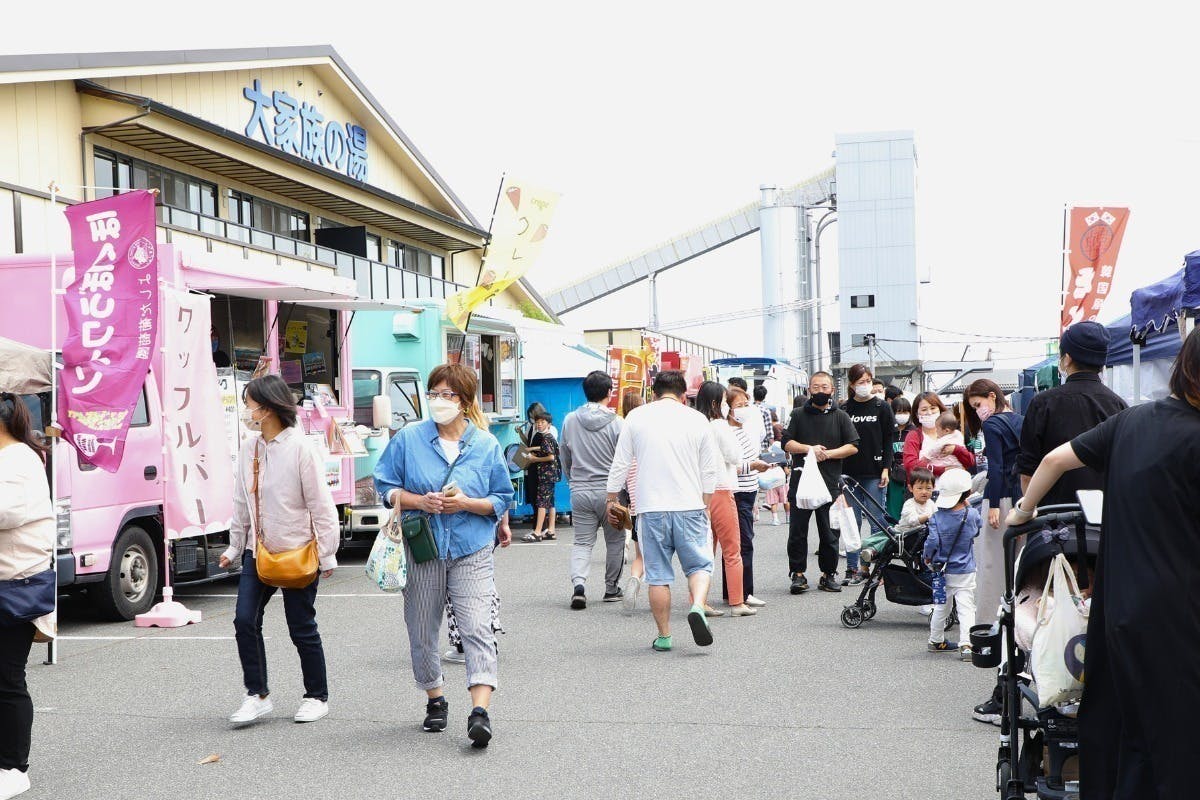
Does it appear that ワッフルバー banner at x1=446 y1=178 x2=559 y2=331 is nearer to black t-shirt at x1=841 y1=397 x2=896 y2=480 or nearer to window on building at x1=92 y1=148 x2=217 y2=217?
window on building at x1=92 y1=148 x2=217 y2=217

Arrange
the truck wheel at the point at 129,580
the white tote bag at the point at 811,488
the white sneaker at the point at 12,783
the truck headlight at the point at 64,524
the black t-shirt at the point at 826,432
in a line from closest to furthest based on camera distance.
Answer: the white sneaker at the point at 12,783
the truck headlight at the point at 64,524
the truck wheel at the point at 129,580
the white tote bag at the point at 811,488
the black t-shirt at the point at 826,432

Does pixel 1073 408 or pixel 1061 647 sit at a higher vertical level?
pixel 1073 408

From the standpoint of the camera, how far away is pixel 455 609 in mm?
6500

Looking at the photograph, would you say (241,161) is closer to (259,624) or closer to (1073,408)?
(259,624)

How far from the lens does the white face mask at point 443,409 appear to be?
650 centimetres

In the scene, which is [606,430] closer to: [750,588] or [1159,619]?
[750,588]

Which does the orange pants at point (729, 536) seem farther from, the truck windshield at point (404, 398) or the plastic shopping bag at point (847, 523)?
the truck windshield at point (404, 398)

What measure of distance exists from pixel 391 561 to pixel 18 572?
5.86 ft

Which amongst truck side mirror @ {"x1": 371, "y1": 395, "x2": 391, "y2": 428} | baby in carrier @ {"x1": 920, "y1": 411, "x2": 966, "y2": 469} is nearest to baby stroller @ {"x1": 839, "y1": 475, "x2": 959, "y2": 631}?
baby in carrier @ {"x1": 920, "y1": 411, "x2": 966, "y2": 469}

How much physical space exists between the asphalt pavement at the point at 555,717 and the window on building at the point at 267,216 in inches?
566

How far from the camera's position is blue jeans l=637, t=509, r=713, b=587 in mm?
A: 8852

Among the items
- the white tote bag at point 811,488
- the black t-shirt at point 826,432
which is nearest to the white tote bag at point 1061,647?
the white tote bag at point 811,488

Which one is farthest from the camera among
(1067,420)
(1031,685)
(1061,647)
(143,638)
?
(143,638)

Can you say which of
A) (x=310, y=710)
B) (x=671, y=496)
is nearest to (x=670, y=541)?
(x=671, y=496)
